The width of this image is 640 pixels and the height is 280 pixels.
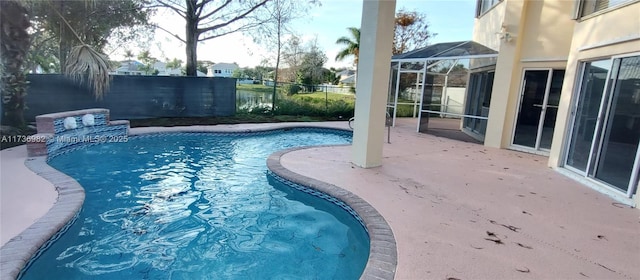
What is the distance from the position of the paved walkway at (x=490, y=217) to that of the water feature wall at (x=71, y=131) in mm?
4618

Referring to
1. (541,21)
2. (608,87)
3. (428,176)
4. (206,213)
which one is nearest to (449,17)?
(541,21)

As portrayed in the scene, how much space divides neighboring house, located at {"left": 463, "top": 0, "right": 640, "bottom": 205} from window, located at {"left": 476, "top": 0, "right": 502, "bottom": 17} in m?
0.11

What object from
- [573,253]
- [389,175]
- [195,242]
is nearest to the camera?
[573,253]

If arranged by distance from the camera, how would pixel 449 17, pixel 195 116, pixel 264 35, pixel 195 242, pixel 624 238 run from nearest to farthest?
pixel 624 238 < pixel 195 242 < pixel 195 116 < pixel 264 35 < pixel 449 17

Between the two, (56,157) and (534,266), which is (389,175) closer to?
(534,266)

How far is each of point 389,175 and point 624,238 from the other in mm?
2847

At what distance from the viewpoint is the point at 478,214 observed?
363 centimetres

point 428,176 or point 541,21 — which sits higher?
point 541,21

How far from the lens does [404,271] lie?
246 centimetres

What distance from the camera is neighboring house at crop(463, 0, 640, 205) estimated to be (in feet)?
14.2

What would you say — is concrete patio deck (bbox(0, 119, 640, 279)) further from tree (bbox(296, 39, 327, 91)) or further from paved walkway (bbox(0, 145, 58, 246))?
tree (bbox(296, 39, 327, 91))

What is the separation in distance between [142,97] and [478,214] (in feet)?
34.0

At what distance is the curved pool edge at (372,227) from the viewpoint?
248 cm

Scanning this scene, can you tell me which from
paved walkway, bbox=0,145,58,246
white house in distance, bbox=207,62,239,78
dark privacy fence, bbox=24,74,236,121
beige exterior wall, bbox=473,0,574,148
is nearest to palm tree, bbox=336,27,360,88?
dark privacy fence, bbox=24,74,236,121
